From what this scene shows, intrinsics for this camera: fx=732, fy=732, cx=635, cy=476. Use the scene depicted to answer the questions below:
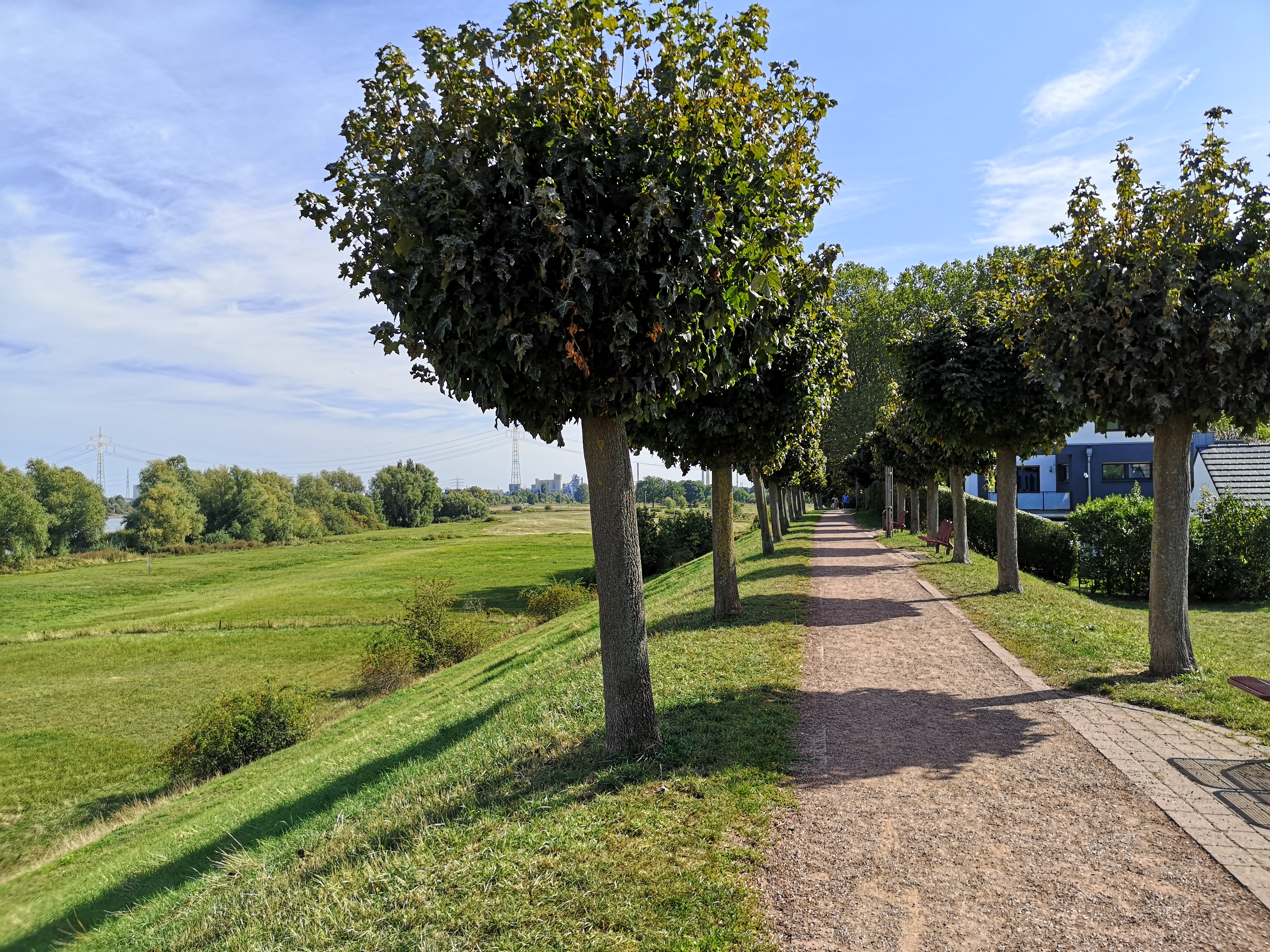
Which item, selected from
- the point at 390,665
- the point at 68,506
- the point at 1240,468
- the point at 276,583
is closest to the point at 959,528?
the point at 1240,468

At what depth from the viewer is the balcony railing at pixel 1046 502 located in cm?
4653

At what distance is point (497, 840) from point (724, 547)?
7562 millimetres

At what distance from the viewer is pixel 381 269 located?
17.5 feet

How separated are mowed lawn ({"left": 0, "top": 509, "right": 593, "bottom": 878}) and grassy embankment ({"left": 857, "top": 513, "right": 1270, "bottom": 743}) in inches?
637

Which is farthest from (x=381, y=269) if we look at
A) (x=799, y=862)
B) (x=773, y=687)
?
(x=773, y=687)

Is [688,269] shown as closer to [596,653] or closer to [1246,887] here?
[1246,887]

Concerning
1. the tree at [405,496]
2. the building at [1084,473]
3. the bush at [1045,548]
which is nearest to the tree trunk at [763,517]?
the bush at [1045,548]

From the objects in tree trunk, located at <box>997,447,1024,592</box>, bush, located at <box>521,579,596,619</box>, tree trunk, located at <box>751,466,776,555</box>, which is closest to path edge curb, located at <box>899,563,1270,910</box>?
tree trunk, located at <box>997,447,1024,592</box>

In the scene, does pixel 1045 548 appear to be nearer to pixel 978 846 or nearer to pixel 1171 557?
pixel 1171 557

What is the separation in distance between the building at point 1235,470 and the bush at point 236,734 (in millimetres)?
22816

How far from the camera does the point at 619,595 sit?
580cm

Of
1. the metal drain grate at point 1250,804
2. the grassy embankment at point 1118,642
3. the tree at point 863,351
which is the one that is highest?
the tree at point 863,351

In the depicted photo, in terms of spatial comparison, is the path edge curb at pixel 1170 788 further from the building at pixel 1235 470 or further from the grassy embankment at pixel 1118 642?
the building at pixel 1235 470

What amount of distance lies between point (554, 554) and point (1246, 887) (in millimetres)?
64984
